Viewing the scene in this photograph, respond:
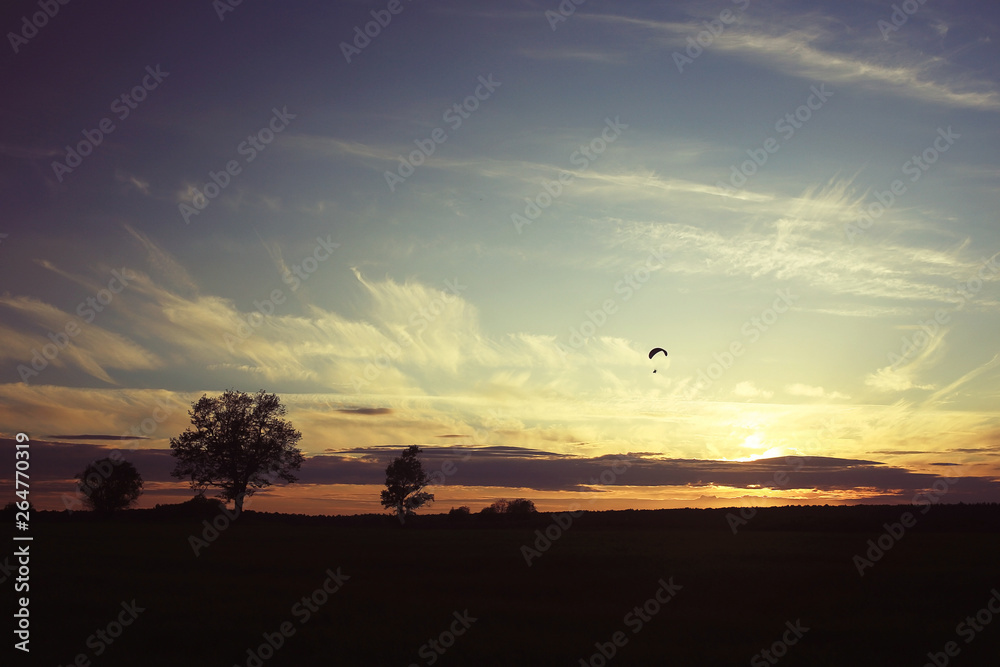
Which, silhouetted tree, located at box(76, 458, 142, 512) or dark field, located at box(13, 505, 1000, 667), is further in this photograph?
silhouetted tree, located at box(76, 458, 142, 512)

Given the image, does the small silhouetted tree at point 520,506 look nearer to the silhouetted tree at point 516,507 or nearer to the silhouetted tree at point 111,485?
the silhouetted tree at point 516,507

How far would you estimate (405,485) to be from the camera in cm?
9162

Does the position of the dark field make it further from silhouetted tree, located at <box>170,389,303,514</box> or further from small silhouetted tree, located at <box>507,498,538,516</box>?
small silhouetted tree, located at <box>507,498,538,516</box>

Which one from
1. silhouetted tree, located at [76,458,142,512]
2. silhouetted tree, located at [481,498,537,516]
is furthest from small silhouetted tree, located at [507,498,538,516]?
silhouetted tree, located at [76,458,142,512]

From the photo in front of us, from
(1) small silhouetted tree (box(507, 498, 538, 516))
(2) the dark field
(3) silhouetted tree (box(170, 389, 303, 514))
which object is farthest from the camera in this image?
(1) small silhouetted tree (box(507, 498, 538, 516))

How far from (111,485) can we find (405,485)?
46.9 metres

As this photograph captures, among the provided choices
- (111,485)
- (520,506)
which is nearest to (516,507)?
(520,506)

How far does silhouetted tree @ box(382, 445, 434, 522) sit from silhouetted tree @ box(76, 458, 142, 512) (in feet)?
137

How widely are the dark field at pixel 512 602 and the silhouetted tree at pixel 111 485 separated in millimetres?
59512

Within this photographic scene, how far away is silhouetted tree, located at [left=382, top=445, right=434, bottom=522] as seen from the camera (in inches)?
3597

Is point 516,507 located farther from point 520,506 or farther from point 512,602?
point 512,602

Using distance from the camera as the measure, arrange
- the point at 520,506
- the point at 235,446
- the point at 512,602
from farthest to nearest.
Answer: the point at 520,506
the point at 235,446
the point at 512,602

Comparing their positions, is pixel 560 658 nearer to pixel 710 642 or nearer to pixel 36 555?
pixel 710 642

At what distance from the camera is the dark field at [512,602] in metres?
16.5
